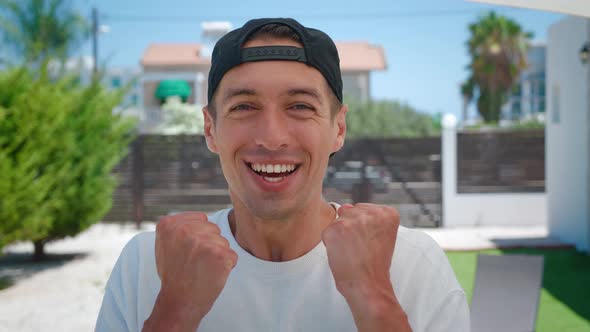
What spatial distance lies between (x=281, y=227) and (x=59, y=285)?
722 cm

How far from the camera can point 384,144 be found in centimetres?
1420

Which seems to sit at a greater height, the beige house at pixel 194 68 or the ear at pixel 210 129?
the beige house at pixel 194 68

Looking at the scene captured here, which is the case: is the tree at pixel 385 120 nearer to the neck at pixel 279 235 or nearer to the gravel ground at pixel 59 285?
the gravel ground at pixel 59 285

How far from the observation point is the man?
1661mm

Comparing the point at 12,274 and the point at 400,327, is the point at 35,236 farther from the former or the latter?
the point at 400,327

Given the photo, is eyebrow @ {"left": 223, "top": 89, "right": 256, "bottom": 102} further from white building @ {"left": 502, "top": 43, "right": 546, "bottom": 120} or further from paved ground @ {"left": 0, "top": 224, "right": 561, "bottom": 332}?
white building @ {"left": 502, "top": 43, "right": 546, "bottom": 120}

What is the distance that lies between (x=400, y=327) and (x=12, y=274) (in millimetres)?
8672

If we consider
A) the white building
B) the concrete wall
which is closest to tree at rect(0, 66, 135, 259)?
the concrete wall

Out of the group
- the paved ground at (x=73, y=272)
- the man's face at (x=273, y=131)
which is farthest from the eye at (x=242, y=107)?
the paved ground at (x=73, y=272)

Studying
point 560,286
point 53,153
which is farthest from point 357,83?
point 560,286

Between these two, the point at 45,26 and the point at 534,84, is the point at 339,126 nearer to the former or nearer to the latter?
the point at 45,26

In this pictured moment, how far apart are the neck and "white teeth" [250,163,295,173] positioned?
20cm

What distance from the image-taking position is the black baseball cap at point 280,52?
178 cm

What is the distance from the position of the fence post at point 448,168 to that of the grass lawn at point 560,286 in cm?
325
